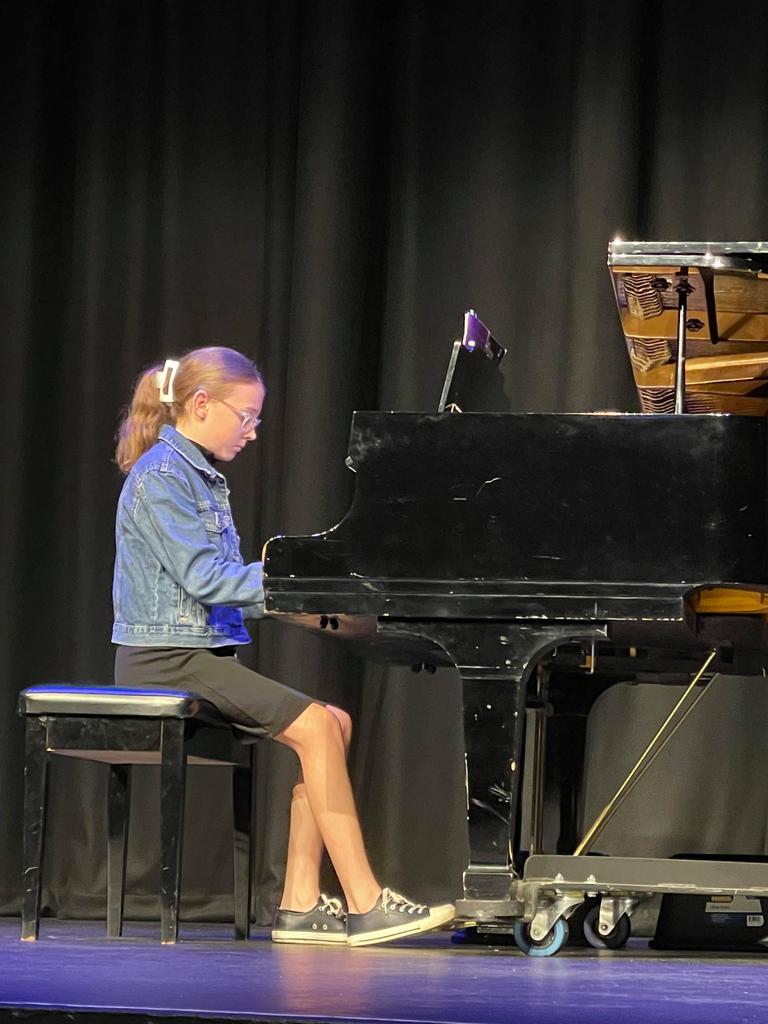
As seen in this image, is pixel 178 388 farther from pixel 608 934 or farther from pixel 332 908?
pixel 608 934

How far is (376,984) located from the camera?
7.89 ft

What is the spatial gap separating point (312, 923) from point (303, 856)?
186 mm

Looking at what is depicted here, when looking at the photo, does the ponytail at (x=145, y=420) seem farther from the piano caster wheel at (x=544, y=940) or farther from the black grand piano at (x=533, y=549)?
the piano caster wheel at (x=544, y=940)

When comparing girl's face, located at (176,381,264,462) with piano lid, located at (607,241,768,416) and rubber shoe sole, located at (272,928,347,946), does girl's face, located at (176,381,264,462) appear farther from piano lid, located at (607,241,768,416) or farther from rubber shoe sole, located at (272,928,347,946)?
rubber shoe sole, located at (272,928,347,946)

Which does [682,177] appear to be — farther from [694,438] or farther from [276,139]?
[694,438]

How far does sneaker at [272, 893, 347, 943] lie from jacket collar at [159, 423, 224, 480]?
38.3 inches

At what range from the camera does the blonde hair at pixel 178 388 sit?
12.2 feet

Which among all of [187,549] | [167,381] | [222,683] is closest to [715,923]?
[222,683]

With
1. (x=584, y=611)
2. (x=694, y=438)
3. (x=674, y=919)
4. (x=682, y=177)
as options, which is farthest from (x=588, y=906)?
(x=682, y=177)

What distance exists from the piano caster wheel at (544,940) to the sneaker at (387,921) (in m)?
0.16

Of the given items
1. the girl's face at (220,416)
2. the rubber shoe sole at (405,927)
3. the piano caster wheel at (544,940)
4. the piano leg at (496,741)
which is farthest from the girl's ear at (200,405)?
the piano caster wheel at (544,940)

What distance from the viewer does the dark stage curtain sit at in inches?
179

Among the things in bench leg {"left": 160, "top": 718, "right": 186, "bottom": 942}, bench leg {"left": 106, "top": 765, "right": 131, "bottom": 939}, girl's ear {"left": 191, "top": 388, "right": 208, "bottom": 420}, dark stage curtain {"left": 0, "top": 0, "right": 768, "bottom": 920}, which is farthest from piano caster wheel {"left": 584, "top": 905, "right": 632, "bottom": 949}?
girl's ear {"left": 191, "top": 388, "right": 208, "bottom": 420}

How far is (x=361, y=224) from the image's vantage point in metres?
4.74
